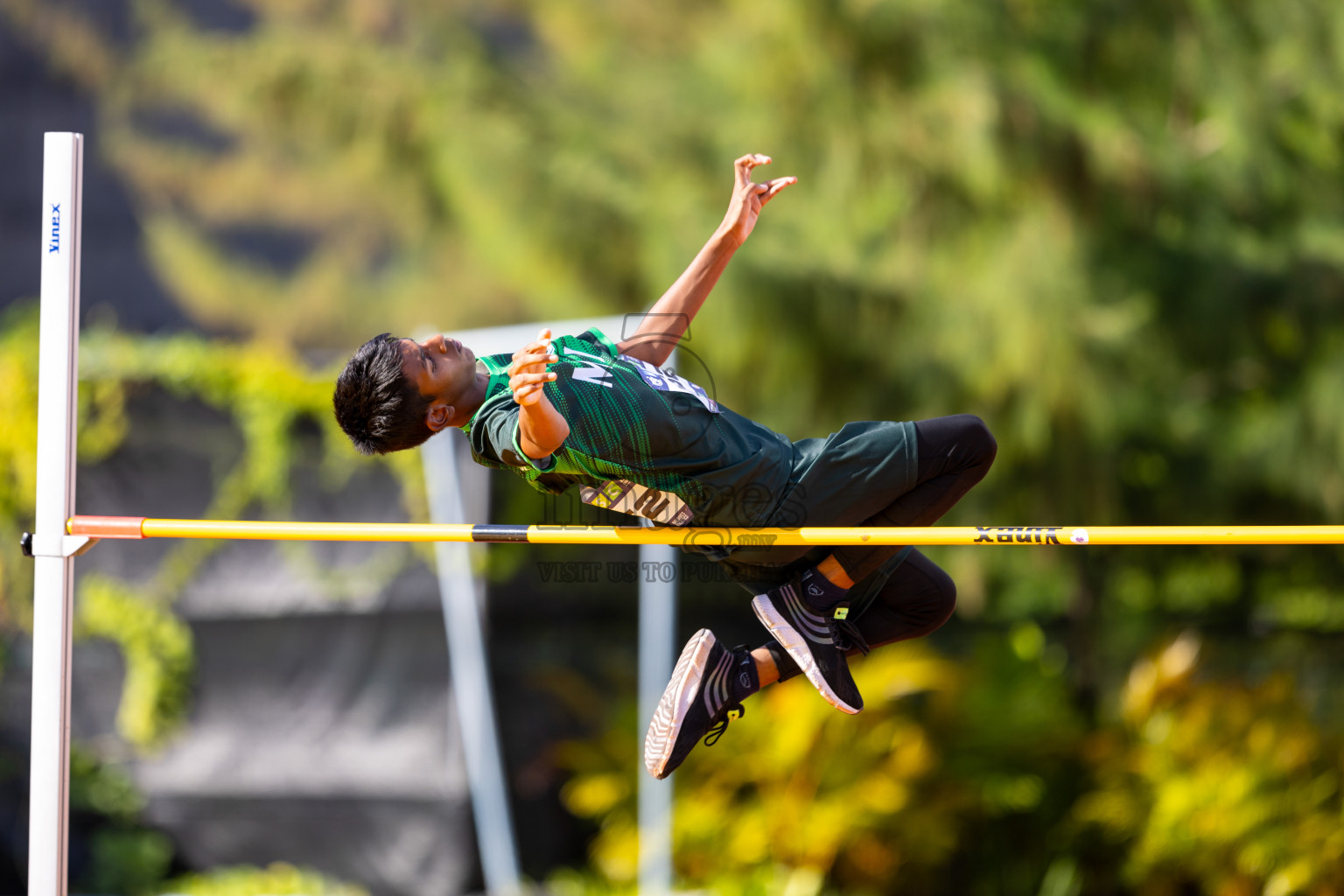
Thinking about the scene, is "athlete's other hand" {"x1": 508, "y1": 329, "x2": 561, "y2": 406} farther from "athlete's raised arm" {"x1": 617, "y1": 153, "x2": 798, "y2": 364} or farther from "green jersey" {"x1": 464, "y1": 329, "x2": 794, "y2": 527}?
"athlete's raised arm" {"x1": 617, "y1": 153, "x2": 798, "y2": 364}

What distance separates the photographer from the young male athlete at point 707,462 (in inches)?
112

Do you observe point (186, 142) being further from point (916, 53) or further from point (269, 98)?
point (916, 53)

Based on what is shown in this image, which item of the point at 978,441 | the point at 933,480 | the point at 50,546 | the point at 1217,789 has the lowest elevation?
the point at 1217,789

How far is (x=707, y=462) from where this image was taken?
3031mm

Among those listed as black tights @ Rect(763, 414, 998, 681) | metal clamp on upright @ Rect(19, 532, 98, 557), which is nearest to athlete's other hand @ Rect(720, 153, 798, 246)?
black tights @ Rect(763, 414, 998, 681)

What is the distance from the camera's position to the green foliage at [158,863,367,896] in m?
5.99

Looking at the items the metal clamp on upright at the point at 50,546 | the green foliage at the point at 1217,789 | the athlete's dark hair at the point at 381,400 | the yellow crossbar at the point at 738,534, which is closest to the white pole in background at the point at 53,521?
the metal clamp on upright at the point at 50,546

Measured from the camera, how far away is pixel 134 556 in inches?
241

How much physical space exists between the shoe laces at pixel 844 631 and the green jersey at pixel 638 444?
408 millimetres

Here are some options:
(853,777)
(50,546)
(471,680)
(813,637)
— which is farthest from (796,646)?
(853,777)

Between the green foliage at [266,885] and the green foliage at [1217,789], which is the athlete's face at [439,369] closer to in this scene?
the green foliage at [266,885]

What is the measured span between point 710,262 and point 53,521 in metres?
2.04

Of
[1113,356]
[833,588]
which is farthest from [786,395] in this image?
[833,588]

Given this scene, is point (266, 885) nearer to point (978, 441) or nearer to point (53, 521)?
point (53, 521)
